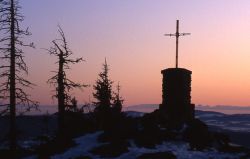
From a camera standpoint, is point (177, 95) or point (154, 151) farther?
point (177, 95)

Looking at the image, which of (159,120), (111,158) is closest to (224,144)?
(159,120)

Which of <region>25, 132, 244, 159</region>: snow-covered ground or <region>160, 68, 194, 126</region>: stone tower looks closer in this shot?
<region>25, 132, 244, 159</region>: snow-covered ground

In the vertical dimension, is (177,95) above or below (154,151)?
above

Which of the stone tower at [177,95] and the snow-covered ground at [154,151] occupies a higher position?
the stone tower at [177,95]

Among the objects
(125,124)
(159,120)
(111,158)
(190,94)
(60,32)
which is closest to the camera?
(111,158)

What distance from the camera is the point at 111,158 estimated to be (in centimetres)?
2588

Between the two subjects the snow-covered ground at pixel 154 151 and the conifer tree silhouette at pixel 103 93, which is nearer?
the snow-covered ground at pixel 154 151

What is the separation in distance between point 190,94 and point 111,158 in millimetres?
11014

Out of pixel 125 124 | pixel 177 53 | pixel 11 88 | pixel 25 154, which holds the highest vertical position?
pixel 177 53

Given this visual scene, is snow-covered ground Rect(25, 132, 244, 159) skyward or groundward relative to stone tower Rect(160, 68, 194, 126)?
groundward

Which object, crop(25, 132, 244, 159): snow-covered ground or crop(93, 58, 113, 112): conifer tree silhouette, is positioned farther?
crop(93, 58, 113, 112): conifer tree silhouette

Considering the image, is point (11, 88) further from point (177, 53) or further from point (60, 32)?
point (177, 53)

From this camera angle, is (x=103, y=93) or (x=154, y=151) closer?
(x=154, y=151)

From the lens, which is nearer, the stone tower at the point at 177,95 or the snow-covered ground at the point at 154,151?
the snow-covered ground at the point at 154,151
